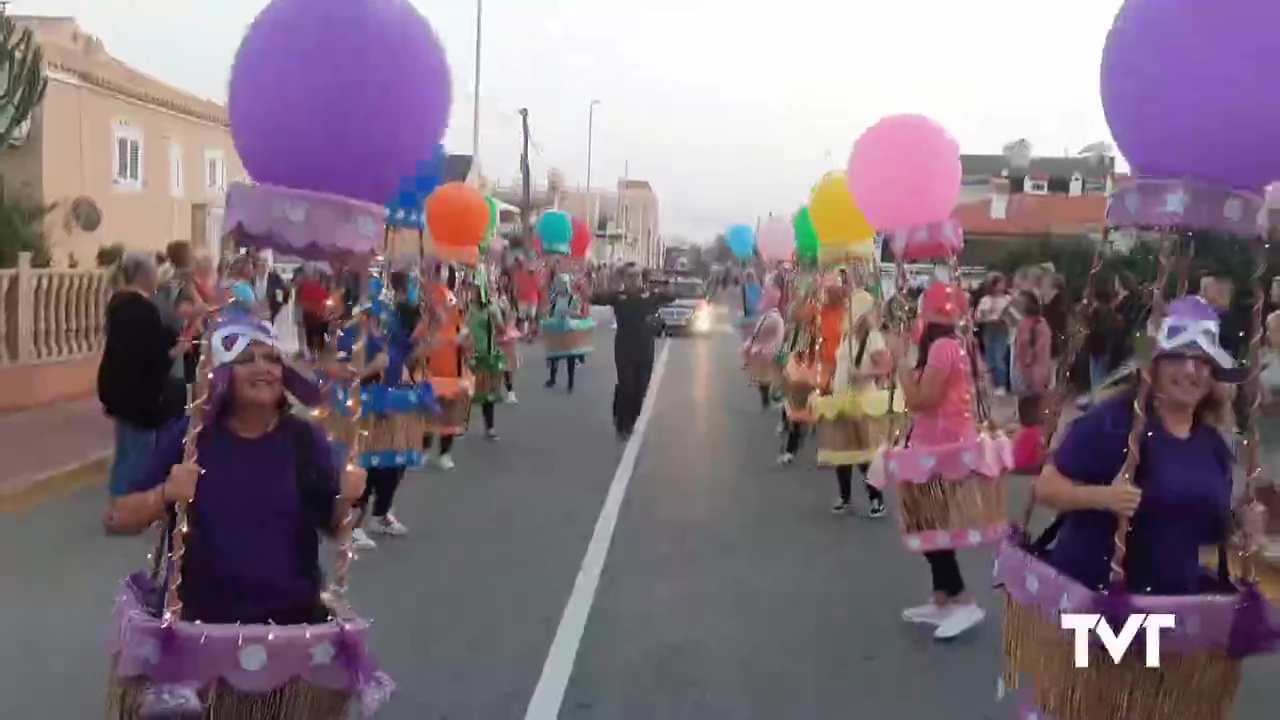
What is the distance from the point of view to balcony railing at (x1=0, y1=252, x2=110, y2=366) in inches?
542

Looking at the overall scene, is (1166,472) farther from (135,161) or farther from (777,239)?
(135,161)

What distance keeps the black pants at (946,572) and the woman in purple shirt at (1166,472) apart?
2.70m

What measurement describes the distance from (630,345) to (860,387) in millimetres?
4842

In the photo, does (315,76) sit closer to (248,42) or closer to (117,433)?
(248,42)

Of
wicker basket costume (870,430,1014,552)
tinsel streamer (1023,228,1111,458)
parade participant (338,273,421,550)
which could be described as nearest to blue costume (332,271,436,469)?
parade participant (338,273,421,550)

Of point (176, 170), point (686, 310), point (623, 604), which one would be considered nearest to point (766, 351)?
point (623, 604)

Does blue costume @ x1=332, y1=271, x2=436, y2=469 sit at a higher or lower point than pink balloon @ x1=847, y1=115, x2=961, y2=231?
lower

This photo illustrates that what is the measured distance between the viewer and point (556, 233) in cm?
2311

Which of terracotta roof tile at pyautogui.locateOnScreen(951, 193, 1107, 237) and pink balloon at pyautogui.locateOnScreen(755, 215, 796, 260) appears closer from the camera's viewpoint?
pink balloon at pyautogui.locateOnScreen(755, 215, 796, 260)

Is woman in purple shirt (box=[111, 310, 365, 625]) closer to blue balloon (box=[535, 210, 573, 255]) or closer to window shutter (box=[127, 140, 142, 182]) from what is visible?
blue balloon (box=[535, 210, 573, 255])

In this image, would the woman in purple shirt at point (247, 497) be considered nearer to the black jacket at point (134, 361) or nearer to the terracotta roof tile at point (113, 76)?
the black jacket at point (134, 361)

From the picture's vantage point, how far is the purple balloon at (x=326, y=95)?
437 cm

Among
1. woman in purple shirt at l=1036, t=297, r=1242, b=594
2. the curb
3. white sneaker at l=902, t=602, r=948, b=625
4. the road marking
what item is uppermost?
woman in purple shirt at l=1036, t=297, r=1242, b=594

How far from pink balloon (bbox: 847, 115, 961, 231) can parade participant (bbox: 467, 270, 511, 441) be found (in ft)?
18.8
